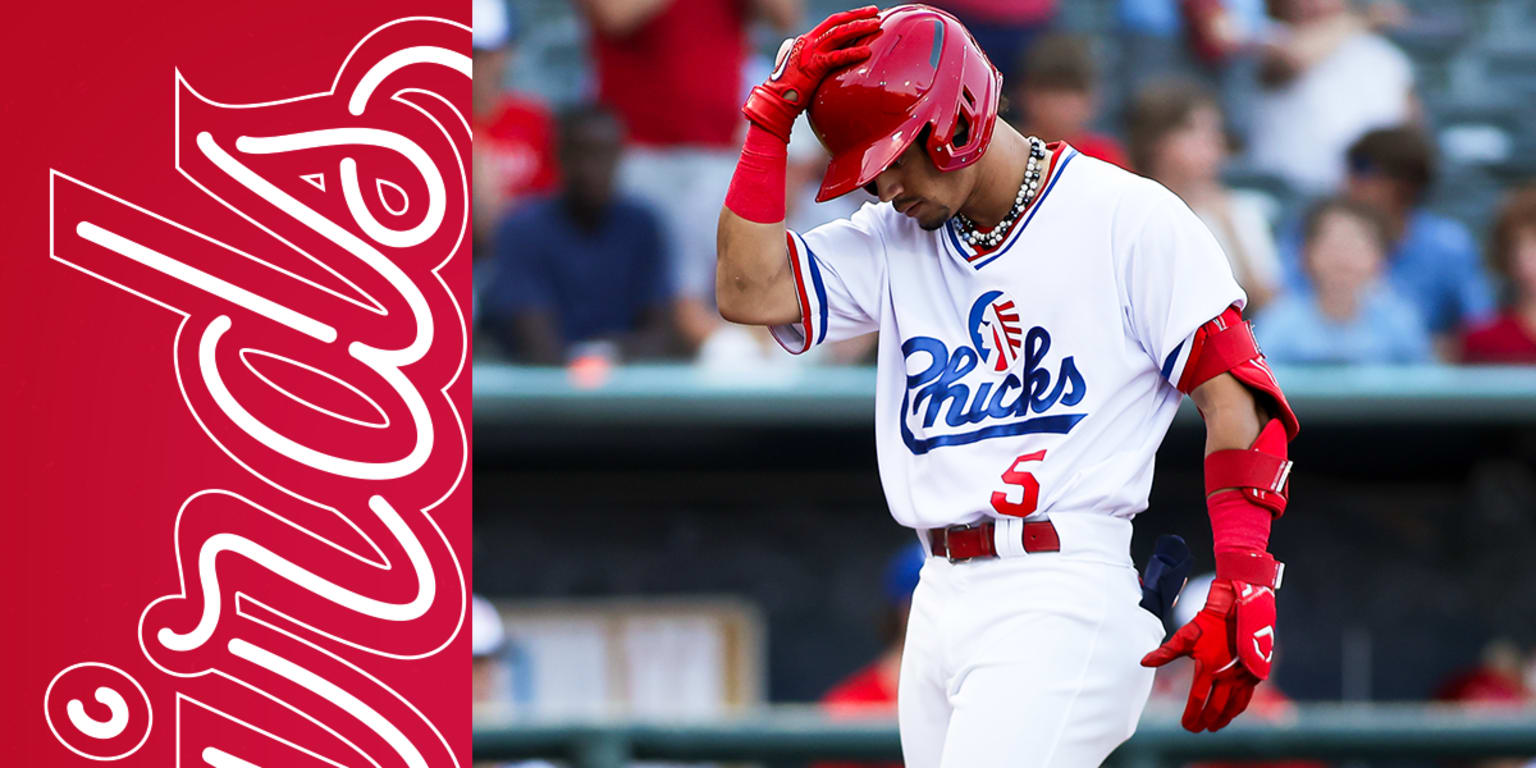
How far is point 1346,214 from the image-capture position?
5.55 meters

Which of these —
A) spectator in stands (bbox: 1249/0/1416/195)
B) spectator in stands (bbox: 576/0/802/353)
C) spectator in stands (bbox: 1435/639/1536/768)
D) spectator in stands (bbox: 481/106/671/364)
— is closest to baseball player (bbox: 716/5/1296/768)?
spectator in stands (bbox: 481/106/671/364)

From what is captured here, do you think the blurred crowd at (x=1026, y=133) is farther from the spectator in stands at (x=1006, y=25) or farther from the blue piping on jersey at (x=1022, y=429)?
the blue piping on jersey at (x=1022, y=429)

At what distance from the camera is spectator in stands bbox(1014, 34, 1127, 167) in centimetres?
538

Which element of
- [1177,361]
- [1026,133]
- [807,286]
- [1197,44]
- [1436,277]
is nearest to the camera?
[1177,361]

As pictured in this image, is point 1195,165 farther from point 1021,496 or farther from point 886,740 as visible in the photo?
point 1021,496

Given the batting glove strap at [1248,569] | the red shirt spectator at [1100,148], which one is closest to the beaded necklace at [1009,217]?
the batting glove strap at [1248,569]

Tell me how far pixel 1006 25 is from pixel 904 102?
11.7 feet

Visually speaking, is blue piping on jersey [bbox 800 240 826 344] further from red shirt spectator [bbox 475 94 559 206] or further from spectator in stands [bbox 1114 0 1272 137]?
spectator in stands [bbox 1114 0 1272 137]

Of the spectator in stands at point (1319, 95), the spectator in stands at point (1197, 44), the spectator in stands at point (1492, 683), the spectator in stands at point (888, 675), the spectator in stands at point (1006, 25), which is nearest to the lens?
the spectator in stands at point (888, 675)

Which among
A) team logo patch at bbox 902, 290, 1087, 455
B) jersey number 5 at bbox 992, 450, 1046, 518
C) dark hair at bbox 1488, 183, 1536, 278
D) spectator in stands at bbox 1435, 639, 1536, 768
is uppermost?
dark hair at bbox 1488, 183, 1536, 278

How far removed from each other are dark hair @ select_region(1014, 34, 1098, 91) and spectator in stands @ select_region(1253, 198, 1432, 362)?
78cm

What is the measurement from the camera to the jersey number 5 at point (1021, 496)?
2.66 meters

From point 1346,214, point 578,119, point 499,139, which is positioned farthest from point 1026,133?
point 499,139

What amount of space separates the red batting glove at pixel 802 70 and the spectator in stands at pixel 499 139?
301 cm
